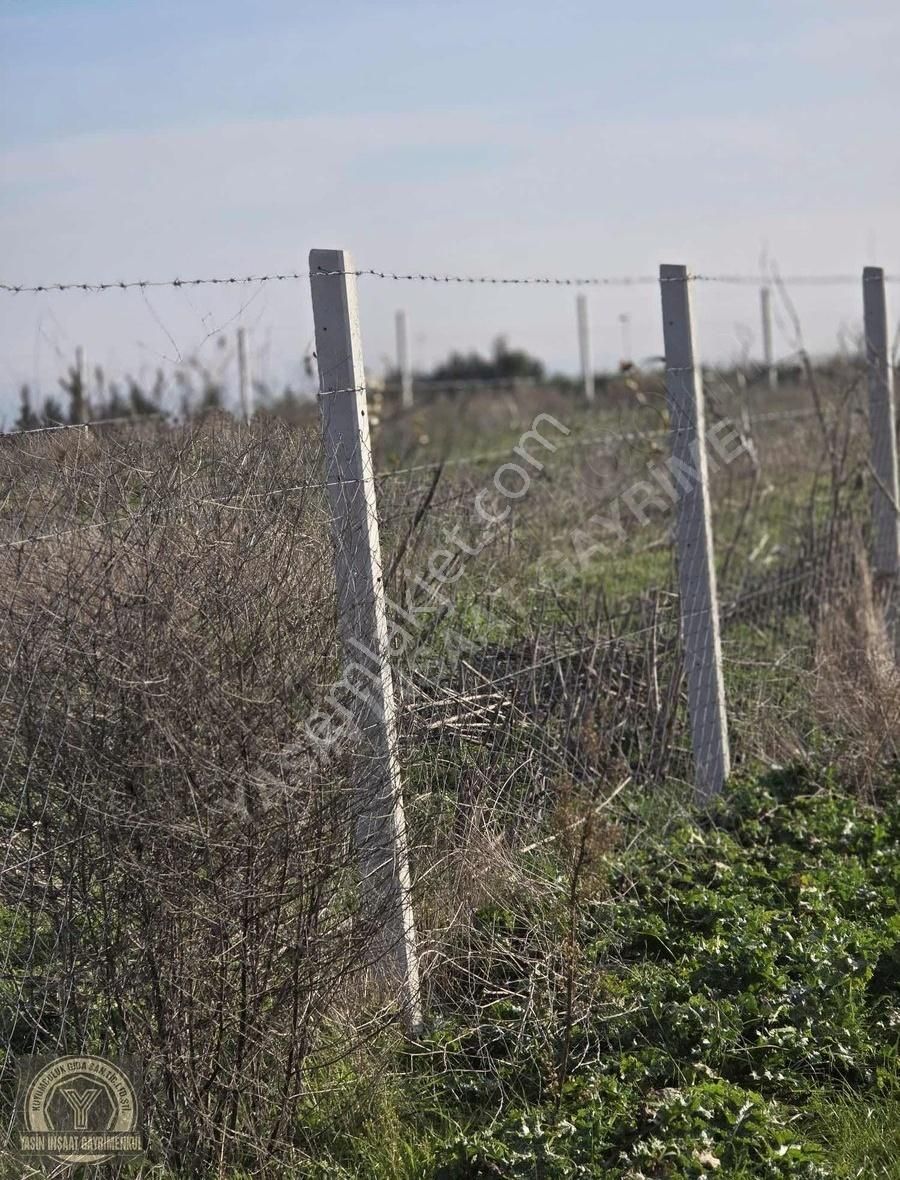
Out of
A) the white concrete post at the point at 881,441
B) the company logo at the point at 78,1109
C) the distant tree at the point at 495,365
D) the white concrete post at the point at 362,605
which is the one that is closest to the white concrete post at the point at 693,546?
the white concrete post at the point at 881,441

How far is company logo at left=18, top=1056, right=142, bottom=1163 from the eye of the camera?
2.78m

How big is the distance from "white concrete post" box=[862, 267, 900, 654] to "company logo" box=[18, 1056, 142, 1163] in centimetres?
454

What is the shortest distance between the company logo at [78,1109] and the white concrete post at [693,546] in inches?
103

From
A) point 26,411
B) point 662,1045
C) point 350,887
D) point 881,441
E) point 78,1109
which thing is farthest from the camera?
point 881,441

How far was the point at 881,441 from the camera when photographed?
645 cm

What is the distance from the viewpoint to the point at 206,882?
268 centimetres

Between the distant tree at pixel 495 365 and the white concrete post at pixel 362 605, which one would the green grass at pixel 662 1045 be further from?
the distant tree at pixel 495 365

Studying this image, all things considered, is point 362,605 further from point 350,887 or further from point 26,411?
point 26,411

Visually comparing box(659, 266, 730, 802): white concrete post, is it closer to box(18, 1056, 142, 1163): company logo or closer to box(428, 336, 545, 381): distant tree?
box(18, 1056, 142, 1163): company logo

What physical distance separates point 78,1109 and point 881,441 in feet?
16.0

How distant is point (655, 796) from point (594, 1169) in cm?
208

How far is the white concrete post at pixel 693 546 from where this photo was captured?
4891mm

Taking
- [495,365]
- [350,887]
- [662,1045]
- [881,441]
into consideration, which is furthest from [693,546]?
[495,365]

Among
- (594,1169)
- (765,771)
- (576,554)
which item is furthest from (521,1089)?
(576,554)
